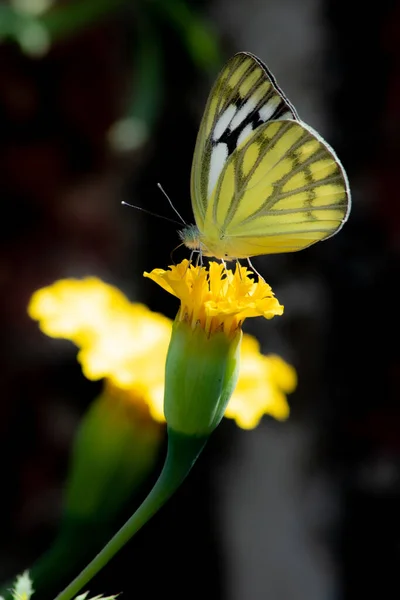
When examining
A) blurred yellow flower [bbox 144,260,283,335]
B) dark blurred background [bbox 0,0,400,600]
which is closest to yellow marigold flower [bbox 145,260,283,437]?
blurred yellow flower [bbox 144,260,283,335]

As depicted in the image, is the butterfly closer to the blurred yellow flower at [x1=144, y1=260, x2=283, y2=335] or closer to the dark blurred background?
the blurred yellow flower at [x1=144, y1=260, x2=283, y2=335]

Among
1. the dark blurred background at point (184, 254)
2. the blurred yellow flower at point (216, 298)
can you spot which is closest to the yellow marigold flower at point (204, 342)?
the blurred yellow flower at point (216, 298)

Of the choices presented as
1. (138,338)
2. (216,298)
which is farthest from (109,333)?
(216,298)

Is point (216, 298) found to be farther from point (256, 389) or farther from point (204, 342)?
point (256, 389)

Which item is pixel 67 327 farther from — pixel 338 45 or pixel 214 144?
pixel 338 45

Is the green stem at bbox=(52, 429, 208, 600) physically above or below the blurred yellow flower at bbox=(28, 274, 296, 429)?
below

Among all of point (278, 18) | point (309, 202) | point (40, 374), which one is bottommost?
point (309, 202)

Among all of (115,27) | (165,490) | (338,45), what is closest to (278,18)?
(338,45)
